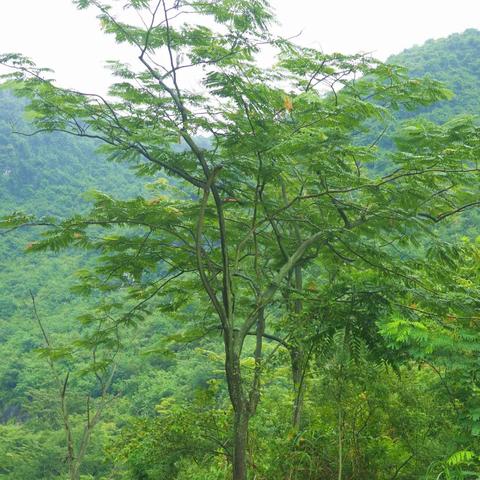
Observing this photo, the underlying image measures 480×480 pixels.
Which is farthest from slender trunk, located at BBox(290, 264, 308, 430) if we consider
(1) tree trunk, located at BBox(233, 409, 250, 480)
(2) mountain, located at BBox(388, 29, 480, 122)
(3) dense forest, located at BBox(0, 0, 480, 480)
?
(2) mountain, located at BBox(388, 29, 480, 122)

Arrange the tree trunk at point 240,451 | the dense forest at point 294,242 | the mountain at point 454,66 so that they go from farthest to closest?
1. the mountain at point 454,66
2. the tree trunk at point 240,451
3. the dense forest at point 294,242

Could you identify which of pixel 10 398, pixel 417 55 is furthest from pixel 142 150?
pixel 417 55

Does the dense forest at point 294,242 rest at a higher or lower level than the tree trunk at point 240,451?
higher

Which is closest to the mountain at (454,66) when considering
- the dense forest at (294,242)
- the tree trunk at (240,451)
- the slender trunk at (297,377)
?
the dense forest at (294,242)

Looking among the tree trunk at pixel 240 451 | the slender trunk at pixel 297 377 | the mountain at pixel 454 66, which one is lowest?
the tree trunk at pixel 240 451

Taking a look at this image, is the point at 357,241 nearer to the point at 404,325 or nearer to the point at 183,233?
the point at 183,233

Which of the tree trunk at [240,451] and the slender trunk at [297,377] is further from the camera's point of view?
the tree trunk at [240,451]

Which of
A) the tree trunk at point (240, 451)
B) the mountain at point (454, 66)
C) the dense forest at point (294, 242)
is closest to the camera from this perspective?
the dense forest at point (294, 242)

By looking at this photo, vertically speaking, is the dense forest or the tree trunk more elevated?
the dense forest

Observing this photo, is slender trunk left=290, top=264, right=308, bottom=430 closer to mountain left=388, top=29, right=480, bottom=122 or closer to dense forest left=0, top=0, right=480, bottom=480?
dense forest left=0, top=0, right=480, bottom=480

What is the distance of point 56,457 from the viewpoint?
19.2m

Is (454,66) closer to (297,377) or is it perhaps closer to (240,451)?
(297,377)

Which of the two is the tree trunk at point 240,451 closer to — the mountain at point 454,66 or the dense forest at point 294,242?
the dense forest at point 294,242

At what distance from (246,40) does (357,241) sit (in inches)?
86.5
